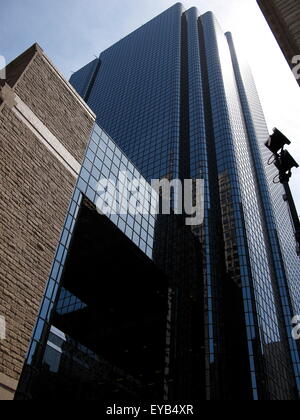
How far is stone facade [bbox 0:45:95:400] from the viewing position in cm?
1021

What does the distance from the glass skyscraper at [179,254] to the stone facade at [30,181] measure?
16.9 ft

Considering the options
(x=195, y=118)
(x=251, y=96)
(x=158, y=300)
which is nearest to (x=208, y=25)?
(x=251, y=96)

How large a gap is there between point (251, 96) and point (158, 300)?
10923 centimetres

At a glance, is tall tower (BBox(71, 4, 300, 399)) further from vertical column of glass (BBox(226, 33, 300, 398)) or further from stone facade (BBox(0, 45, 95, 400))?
stone facade (BBox(0, 45, 95, 400))

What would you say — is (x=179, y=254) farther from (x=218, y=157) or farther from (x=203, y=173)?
(x=218, y=157)

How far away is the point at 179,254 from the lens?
226 feet

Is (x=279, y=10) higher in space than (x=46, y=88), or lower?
lower

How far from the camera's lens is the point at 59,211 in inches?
527

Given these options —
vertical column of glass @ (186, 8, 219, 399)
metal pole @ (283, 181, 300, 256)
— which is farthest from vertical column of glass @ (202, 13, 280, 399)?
metal pole @ (283, 181, 300, 256)

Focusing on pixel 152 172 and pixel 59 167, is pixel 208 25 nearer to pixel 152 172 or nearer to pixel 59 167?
pixel 152 172

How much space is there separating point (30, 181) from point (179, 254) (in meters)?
57.8

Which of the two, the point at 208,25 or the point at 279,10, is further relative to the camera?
the point at 208,25

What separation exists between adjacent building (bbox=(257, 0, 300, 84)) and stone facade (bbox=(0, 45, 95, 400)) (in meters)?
8.52
